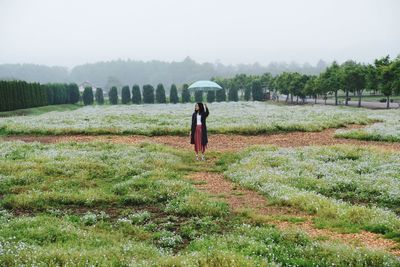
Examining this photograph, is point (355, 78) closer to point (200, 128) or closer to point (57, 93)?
point (200, 128)

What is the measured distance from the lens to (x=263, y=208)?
46.2 feet

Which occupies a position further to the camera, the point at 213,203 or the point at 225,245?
the point at 213,203

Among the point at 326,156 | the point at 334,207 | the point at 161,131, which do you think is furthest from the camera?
the point at 161,131

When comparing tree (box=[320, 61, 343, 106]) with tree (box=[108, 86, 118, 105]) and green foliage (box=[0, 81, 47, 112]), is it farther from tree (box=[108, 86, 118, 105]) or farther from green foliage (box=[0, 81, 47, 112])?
green foliage (box=[0, 81, 47, 112])

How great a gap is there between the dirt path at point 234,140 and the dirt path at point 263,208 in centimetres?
874

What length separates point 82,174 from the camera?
18.6 m

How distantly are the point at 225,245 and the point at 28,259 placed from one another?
4392 mm

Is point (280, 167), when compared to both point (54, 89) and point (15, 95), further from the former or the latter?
point (54, 89)

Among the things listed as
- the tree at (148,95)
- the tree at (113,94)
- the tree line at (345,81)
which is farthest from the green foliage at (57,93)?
the tree line at (345,81)

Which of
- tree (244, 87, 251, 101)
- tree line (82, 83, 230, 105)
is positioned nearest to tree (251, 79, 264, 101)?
tree (244, 87, 251, 101)

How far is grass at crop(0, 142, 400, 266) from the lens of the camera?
29.3 ft

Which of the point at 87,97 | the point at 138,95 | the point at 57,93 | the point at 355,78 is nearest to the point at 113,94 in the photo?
the point at 138,95

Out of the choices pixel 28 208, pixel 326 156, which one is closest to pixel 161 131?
pixel 326 156

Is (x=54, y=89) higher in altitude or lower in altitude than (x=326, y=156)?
higher
